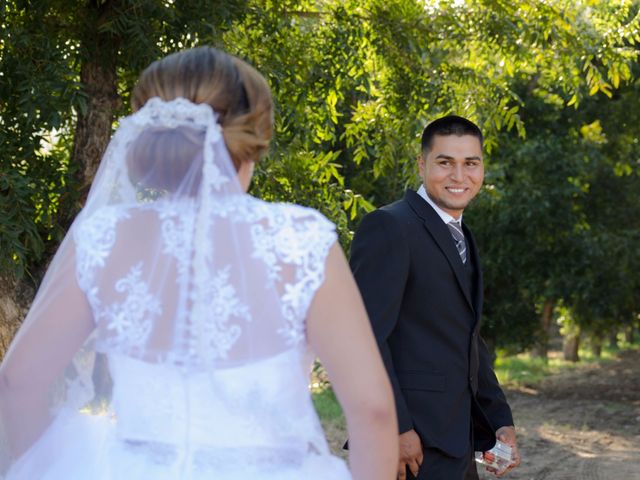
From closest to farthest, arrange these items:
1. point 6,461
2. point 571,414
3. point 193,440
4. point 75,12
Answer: point 193,440, point 6,461, point 75,12, point 571,414

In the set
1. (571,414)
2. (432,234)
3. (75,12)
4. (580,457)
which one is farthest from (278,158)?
(571,414)

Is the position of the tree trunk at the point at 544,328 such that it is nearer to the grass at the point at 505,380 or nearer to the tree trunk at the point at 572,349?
the grass at the point at 505,380

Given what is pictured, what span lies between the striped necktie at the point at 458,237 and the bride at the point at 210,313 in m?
2.06

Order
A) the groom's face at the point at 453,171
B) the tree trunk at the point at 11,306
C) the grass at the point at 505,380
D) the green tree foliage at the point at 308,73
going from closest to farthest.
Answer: the groom's face at the point at 453,171 → the green tree foliage at the point at 308,73 → the tree trunk at the point at 11,306 → the grass at the point at 505,380

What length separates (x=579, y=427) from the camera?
13492mm

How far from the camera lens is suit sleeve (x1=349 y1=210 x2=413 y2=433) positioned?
4.05 meters

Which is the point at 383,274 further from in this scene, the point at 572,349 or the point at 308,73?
the point at 572,349

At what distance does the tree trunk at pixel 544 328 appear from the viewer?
19.8m

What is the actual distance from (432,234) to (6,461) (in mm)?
2104

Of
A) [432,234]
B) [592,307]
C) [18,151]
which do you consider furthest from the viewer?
[592,307]

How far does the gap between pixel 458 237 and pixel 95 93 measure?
2774mm

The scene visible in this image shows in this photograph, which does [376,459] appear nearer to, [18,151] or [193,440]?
[193,440]

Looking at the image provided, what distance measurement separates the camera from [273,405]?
245 cm

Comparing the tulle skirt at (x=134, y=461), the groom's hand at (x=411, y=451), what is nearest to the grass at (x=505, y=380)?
the groom's hand at (x=411, y=451)
